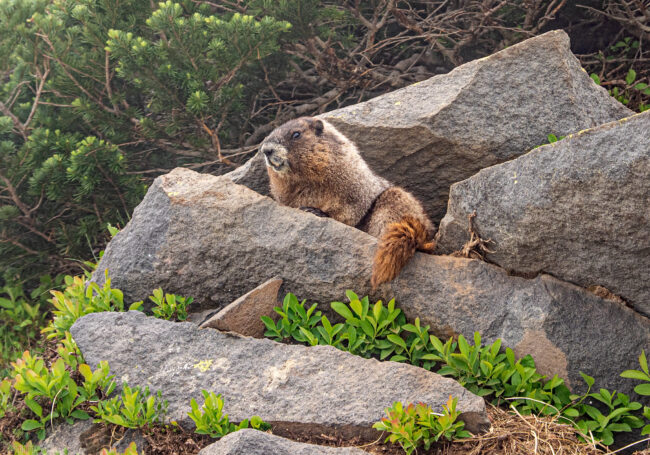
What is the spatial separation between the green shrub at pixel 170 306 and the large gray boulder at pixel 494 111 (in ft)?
7.01

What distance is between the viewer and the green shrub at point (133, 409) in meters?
3.32

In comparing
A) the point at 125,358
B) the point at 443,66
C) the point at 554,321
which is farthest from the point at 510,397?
the point at 443,66

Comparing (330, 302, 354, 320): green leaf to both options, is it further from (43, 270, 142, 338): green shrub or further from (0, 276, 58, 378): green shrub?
(0, 276, 58, 378): green shrub

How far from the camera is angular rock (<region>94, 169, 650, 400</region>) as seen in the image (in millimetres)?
3533

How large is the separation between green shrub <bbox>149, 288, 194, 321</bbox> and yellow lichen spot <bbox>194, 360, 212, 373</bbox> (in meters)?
0.59

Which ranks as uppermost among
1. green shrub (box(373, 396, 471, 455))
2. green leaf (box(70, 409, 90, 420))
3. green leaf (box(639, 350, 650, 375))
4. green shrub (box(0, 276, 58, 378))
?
green leaf (box(70, 409, 90, 420))

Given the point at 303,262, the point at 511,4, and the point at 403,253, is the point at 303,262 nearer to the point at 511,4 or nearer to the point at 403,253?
the point at 403,253

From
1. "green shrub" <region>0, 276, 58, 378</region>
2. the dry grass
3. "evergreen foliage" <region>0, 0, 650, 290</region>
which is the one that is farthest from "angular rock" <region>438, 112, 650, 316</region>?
"green shrub" <region>0, 276, 58, 378</region>

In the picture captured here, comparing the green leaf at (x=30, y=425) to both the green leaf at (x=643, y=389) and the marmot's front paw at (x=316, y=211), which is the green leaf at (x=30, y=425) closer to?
the marmot's front paw at (x=316, y=211)

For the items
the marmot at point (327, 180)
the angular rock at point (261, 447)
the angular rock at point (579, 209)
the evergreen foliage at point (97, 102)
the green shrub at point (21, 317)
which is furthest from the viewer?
the green shrub at point (21, 317)

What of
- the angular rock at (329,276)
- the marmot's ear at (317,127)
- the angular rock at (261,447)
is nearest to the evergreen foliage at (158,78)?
the marmot's ear at (317,127)

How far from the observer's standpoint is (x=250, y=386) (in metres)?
3.51

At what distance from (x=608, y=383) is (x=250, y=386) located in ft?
6.66

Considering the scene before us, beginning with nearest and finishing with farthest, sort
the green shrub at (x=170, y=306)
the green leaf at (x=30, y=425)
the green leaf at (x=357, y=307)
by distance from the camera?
the green leaf at (x=30, y=425) → the green leaf at (x=357, y=307) → the green shrub at (x=170, y=306)
